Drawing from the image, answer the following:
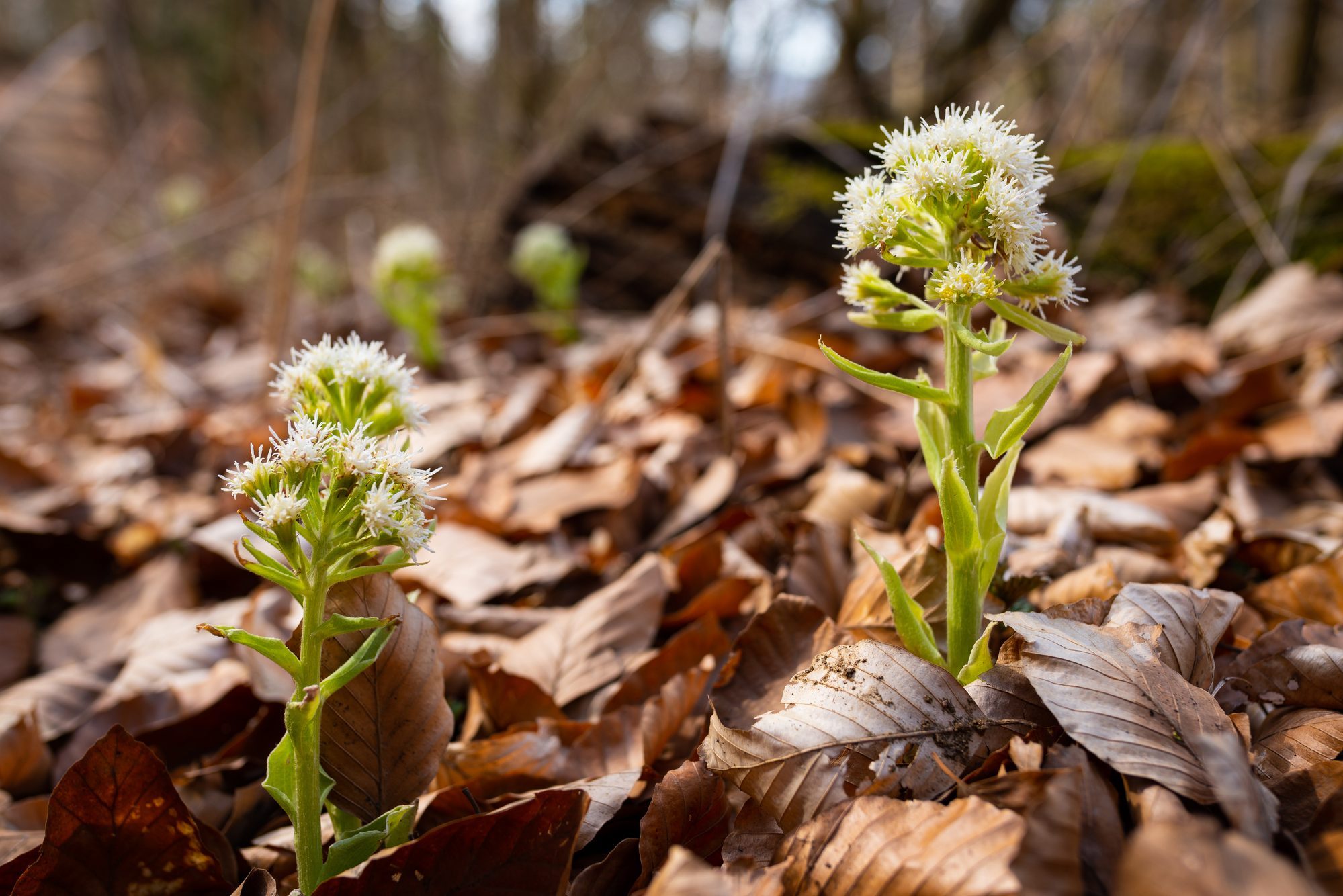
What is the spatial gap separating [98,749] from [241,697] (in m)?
0.52

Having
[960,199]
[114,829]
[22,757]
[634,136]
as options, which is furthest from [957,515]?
[634,136]

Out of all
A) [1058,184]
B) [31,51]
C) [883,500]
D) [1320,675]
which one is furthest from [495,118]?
[31,51]

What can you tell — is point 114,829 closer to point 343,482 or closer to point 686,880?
point 343,482

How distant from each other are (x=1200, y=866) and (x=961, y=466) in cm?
58

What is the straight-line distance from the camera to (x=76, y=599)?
2561mm

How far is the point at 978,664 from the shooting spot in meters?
1.16

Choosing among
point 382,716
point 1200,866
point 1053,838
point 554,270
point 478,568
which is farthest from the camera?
point 554,270

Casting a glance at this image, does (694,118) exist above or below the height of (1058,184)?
above

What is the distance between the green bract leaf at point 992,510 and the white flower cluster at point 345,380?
841mm

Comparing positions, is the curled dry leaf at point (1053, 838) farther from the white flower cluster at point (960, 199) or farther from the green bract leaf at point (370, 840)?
the green bract leaf at point (370, 840)

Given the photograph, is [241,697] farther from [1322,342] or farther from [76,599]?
[1322,342]

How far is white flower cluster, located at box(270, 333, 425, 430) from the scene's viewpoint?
47.5 inches

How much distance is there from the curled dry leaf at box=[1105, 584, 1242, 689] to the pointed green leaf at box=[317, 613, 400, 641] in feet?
3.20

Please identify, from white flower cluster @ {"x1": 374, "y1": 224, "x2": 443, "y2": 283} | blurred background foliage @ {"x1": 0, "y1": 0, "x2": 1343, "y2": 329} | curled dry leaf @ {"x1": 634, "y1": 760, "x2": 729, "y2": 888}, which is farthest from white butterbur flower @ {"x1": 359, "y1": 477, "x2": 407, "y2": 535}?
white flower cluster @ {"x1": 374, "y1": 224, "x2": 443, "y2": 283}
